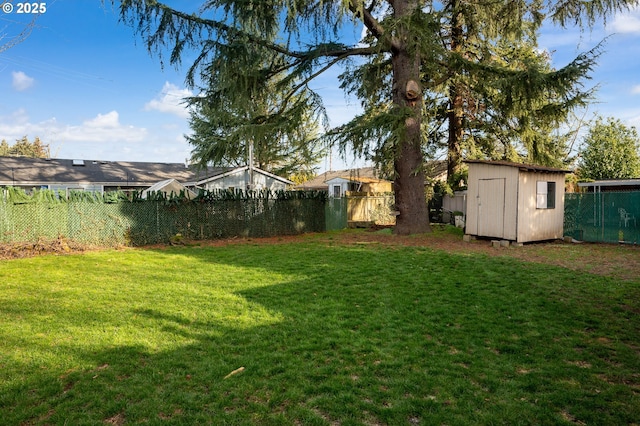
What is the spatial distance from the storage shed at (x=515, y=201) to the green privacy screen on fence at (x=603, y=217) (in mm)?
912

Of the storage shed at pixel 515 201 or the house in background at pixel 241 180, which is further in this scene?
the house in background at pixel 241 180

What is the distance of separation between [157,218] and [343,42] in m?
8.61

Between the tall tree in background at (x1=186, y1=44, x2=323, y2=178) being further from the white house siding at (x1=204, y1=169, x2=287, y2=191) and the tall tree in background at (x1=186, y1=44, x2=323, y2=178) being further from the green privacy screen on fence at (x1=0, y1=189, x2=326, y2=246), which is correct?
the white house siding at (x1=204, y1=169, x2=287, y2=191)

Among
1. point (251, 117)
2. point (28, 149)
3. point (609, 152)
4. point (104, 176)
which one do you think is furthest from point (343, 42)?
point (28, 149)

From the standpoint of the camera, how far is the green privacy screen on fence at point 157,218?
1038cm

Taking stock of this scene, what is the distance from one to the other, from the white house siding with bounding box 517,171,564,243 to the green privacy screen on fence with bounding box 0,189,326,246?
8.32m

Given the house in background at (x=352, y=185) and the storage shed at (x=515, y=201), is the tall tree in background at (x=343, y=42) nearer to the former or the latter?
the storage shed at (x=515, y=201)

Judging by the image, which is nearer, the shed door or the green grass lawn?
the green grass lawn

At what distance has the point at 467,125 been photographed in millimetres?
16484

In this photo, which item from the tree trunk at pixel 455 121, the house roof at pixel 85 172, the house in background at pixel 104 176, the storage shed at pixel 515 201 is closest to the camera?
the storage shed at pixel 515 201

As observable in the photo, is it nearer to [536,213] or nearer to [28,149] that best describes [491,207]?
[536,213]

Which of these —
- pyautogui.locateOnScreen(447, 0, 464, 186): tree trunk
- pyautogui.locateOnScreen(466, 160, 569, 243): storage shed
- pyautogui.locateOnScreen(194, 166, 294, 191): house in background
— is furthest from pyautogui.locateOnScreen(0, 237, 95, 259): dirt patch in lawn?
pyautogui.locateOnScreen(447, 0, 464, 186): tree trunk

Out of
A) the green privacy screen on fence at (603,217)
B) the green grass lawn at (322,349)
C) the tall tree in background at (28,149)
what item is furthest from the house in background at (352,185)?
the tall tree in background at (28,149)

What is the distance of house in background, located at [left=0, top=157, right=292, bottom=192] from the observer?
833 inches
